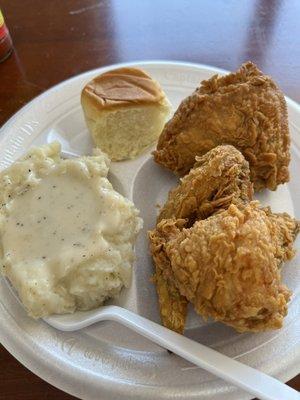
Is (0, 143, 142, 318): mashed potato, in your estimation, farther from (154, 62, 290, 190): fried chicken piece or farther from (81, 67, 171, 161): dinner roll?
(154, 62, 290, 190): fried chicken piece

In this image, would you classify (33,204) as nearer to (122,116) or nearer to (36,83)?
(122,116)

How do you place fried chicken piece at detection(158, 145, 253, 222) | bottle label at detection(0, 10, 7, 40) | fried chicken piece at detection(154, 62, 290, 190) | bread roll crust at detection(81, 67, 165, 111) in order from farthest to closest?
bottle label at detection(0, 10, 7, 40) < bread roll crust at detection(81, 67, 165, 111) < fried chicken piece at detection(154, 62, 290, 190) < fried chicken piece at detection(158, 145, 253, 222)

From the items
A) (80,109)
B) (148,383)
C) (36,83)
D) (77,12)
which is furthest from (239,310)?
(77,12)

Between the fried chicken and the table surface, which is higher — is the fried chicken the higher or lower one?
the lower one

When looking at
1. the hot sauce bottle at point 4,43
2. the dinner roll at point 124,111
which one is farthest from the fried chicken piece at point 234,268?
the hot sauce bottle at point 4,43

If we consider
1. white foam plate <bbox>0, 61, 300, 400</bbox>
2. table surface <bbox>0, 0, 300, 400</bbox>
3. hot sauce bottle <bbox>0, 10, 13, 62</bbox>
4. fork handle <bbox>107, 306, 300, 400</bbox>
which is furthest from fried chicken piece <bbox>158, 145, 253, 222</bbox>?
hot sauce bottle <bbox>0, 10, 13, 62</bbox>

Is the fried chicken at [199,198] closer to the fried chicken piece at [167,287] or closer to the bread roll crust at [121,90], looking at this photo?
the fried chicken piece at [167,287]
